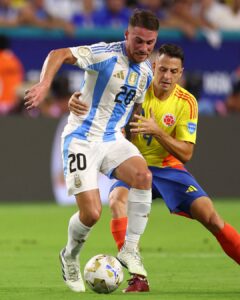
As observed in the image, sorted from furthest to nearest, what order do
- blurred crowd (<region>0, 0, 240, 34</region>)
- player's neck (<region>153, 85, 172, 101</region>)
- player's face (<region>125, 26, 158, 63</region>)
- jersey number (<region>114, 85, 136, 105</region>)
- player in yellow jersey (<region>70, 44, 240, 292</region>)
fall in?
blurred crowd (<region>0, 0, 240, 34</region>), player's neck (<region>153, 85, 172, 101</region>), player in yellow jersey (<region>70, 44, 240, 292</region>), jersey number (<region>114, 85, 136, 105</region>), player's face (<region>125, 26, 158, 63</region>)

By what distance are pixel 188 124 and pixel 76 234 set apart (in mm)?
1484

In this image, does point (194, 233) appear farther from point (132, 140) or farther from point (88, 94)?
point (88, 94)

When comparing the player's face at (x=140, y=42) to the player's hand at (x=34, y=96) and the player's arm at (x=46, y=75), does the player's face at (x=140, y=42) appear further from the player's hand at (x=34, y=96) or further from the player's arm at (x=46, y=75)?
the player's hand at (x=34, y=96)

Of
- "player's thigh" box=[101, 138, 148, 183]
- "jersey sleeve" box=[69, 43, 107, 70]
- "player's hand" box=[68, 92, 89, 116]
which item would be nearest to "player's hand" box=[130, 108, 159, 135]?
"player's thigh" box=[101, 138, 148, 183]

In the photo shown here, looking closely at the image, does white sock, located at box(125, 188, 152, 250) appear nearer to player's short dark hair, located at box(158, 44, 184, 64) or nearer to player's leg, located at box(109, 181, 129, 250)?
player's leg, located at box(109, 181, 129, 250)

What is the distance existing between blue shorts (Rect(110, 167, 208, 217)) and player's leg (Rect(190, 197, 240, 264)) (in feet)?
0.31

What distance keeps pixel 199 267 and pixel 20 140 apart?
7516 mm

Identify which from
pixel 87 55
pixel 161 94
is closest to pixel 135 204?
pixel 87 55

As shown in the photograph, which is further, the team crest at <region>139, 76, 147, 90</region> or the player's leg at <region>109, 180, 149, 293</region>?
the player's leg at <region>109, 180, 149, 293</region>

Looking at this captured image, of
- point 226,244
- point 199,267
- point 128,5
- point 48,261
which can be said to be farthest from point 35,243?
point 128,5

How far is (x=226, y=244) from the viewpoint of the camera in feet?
29.9

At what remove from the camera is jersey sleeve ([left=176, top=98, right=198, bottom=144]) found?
9328 mm

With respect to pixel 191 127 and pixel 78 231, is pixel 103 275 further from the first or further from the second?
pixel 191 127

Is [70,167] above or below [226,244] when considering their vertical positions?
above
